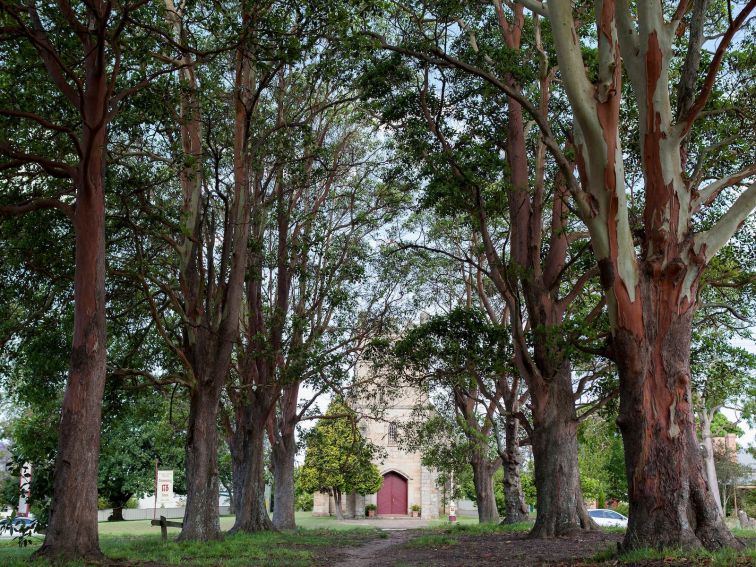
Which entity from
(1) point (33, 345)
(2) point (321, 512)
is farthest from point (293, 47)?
(2) point (321, 512)

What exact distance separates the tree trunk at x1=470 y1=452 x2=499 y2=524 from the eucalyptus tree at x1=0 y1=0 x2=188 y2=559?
18.7 m

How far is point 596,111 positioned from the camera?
889 centimetres

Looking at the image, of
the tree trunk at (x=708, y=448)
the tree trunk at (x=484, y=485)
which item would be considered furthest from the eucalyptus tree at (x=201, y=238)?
the tree trunk at (x=708, y=448)

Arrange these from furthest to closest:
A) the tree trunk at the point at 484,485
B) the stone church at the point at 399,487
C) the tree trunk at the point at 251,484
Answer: the stone church at the point at 399,487 → the tree trunk at the point at 484,485 → the tree trunk at the point at 251,484

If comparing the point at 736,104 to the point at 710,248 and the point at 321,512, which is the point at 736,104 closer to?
the point at 710,248

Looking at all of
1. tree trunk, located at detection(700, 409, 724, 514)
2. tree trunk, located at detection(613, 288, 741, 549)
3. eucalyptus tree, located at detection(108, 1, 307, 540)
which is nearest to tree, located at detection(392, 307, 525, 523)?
eucalyptus tree, located at detection(108, 1, 307, 540)

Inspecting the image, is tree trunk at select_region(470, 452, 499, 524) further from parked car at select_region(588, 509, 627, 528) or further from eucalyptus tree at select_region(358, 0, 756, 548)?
eucalyptus tree at select_region(358, 0, 756, 548)

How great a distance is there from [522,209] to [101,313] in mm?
9251

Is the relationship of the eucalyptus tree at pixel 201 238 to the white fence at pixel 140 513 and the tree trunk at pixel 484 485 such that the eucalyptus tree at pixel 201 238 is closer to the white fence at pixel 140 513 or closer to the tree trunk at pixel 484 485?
the tree trunk at pixel 484 485

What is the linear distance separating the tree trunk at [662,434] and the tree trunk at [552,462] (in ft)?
20.3

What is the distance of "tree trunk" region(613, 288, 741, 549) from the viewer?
26.3 ft

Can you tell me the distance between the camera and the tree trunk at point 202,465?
1501 cm

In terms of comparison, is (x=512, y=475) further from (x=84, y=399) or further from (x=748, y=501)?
(x=748, y=501)

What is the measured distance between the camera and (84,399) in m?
9.73
